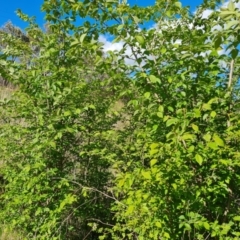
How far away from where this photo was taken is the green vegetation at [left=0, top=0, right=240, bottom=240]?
2260mm

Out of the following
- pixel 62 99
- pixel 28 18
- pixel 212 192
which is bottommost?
pixel 212 192

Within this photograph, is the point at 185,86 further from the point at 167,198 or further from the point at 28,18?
the point at 28,18

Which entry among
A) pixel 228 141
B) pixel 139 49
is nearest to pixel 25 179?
pixel 139 49

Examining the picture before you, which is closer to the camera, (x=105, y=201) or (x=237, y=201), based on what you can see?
(x=237, y=201)

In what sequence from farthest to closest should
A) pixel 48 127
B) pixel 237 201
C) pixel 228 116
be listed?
1. pixel 48 127
2. pixel 237 201
3. pixel 228 116

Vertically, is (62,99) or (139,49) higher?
(139,49)

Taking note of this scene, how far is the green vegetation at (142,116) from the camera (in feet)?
7.41

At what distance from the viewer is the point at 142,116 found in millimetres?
3008

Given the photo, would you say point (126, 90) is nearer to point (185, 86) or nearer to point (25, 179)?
point (185, 86)

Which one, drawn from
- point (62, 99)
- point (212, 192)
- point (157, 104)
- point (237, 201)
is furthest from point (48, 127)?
point (237, 201)

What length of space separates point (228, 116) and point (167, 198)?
2.93 feet

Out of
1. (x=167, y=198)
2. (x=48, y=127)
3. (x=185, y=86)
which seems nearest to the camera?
(x=167, y=198)

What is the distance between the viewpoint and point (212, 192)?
259 centimetres

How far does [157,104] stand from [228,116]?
65cm
